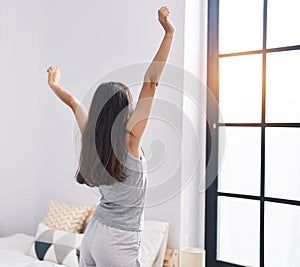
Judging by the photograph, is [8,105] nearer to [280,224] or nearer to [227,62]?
[227,62]

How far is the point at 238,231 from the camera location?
231 cm

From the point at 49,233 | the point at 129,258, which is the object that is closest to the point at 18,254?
the point at 49,233

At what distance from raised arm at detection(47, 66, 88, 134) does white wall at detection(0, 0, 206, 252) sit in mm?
773

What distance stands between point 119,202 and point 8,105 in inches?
66.8

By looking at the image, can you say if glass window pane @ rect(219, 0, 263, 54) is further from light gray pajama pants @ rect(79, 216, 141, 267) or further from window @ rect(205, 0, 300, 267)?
light gray pajama pants @ rect(79, 216, 141, 267)

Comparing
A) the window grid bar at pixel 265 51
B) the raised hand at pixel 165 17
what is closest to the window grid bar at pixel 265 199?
the window grid bar at pixel 265 51

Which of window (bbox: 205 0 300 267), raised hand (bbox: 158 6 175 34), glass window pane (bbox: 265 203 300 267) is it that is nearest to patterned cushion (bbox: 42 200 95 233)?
window (bbox: 205 0 300 267)

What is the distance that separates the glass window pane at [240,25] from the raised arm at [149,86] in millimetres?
923

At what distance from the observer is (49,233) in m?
2.48

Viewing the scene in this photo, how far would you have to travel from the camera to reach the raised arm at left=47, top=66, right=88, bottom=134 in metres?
1.77

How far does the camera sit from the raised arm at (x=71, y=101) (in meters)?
1.77

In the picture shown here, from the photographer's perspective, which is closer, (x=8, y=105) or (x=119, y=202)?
(x=119, y=202)

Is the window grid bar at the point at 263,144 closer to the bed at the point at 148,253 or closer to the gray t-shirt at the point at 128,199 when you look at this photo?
the bed at the point at 148,253

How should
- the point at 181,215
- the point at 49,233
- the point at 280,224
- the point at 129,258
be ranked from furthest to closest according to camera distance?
the point at 49,233 → the point at 181,215 → the point at 280,224 → the point at 129,258
